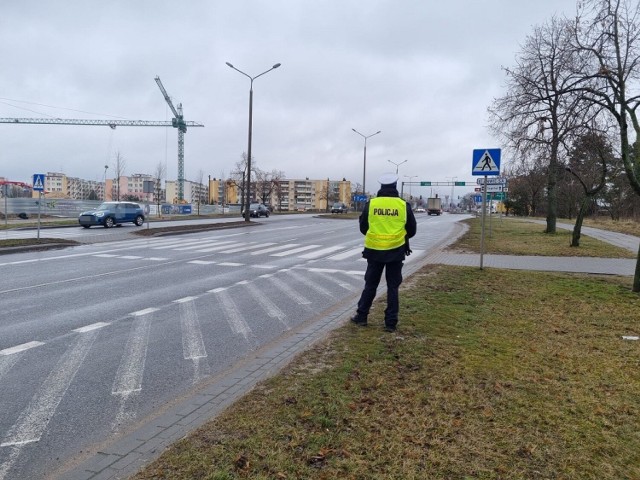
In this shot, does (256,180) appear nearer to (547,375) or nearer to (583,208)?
(583,208)

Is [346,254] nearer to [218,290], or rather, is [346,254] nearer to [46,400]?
[218,290]

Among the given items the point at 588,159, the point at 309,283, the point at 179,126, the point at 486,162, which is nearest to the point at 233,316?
the point at 309,283

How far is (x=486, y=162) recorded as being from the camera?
38.5 ft

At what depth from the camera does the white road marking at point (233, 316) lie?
651cm

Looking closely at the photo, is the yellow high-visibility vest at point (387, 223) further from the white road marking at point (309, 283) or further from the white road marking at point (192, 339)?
the white road marking at point (309, 283)

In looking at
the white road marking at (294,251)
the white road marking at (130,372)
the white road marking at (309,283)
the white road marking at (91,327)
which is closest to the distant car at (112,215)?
the white road marking at (294,251)

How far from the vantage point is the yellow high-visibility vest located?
20.6 ft

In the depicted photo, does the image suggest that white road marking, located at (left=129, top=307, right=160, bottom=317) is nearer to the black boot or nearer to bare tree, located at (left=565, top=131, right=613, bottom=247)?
the black boot

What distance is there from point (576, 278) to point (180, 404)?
9891mm

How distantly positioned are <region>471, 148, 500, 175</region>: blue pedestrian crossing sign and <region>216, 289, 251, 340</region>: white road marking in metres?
6.95

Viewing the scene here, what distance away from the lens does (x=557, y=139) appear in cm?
1859

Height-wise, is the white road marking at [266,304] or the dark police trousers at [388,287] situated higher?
the dark police trousers at [388,287]

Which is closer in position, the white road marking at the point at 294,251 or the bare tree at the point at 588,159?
the white road marking at the point at 294,251

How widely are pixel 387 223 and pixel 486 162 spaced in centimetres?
655
